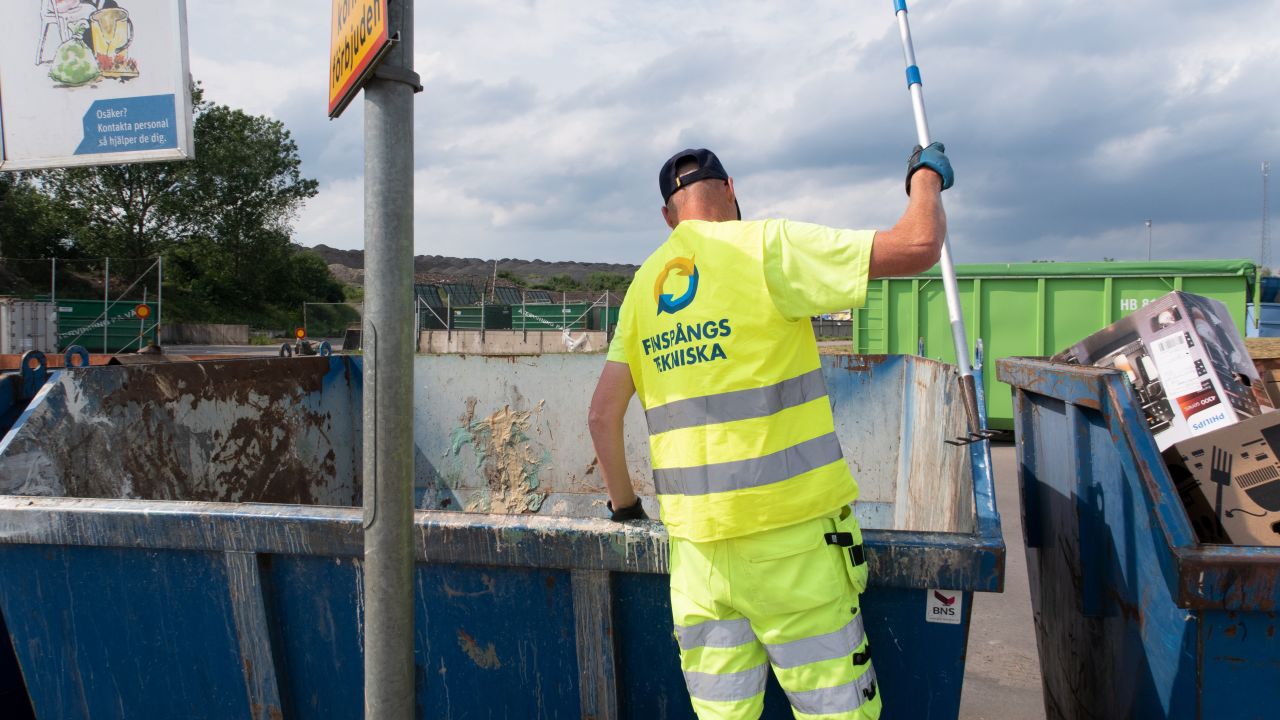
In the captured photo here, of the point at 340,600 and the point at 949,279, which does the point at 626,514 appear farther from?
the point at 949,279

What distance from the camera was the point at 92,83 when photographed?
325cm

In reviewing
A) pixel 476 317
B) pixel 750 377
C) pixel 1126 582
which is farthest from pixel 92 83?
pixel 476 317

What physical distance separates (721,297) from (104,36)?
2.99 metres

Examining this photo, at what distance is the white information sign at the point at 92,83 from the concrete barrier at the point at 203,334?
28759 mm

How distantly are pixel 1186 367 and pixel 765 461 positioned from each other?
139 cm

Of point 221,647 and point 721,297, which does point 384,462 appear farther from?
point 221,647

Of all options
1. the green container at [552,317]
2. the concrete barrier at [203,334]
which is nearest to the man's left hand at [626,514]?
the green container at [552,317]

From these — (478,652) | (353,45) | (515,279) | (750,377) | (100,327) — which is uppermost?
(515,279)

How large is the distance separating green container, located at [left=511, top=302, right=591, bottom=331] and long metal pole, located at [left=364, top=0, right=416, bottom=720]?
21.5 meters

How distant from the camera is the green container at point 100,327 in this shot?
1883 cm

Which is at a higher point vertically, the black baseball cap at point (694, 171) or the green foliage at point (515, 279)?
the green foliage at point (515, 279)

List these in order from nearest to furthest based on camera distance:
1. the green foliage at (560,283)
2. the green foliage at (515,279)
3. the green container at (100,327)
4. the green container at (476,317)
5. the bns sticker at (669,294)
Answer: the bns sticker at (669,294) < the green container at (100,327) < the green container at (476,317) < the green foliage at (515,279) < the green foliage at (560,283)

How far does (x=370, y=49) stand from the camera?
4.50 feet

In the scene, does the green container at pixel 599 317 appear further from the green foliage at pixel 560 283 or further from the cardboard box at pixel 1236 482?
the green foliage at pixel 560 283
